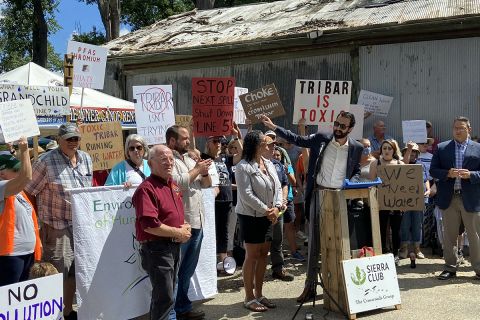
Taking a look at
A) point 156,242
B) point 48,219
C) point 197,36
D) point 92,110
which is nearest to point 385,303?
point 156,242

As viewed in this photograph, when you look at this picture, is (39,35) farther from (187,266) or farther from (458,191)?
(187,266)

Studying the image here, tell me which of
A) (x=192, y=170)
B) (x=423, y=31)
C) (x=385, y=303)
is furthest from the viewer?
(x=423, y=31)

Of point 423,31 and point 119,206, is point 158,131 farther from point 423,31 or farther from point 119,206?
point 423,31

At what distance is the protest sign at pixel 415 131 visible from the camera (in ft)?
31.6

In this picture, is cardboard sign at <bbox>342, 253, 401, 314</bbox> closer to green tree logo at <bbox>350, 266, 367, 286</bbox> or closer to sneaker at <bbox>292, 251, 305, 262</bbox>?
green tree logo at <bbox>350, 266, 367, 286</bbox>

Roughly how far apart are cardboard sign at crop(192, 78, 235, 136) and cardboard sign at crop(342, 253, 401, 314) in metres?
2.46

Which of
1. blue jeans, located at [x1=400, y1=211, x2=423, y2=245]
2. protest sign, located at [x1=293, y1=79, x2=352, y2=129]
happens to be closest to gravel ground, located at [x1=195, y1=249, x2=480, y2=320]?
blue jeans, located at [x1=400, y1=211, x2=423, y2=245]

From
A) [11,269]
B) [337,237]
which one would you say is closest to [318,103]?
[337,237]

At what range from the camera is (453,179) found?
25.5 ft

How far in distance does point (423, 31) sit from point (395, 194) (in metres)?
3.86

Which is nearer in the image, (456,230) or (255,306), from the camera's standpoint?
(255,306)

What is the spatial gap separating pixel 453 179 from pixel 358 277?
2545 millimetres

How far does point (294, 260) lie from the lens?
8.89 m

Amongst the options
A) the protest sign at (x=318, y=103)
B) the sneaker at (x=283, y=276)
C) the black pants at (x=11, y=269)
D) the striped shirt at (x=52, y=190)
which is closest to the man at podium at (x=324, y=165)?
the protest sign at (x=318, y=103)
